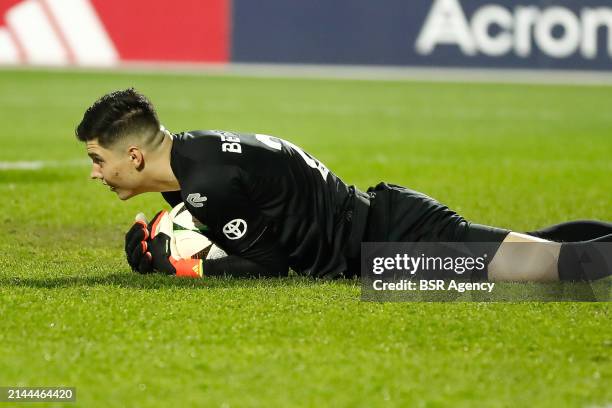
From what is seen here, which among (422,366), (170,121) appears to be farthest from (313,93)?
(422,366)

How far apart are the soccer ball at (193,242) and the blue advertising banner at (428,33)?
19411mm

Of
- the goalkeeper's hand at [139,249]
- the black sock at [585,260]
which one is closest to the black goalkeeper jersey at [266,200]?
the goalkeeper's hand at [139,249]

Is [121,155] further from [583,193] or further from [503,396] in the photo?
[583,193]

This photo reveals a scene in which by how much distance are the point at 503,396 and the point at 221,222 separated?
6.21 feet

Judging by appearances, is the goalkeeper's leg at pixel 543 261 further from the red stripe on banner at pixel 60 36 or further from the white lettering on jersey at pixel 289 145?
the red stripe on banner at pixel 60 36

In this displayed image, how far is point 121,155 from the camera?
16.9 ft

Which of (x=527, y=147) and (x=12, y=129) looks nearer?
(x=527, y=147)

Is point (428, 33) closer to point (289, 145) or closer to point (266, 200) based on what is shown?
point (289, 145)

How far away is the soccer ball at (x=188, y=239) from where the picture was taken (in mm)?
5523

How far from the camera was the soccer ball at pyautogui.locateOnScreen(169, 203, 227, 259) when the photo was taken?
5523 mm

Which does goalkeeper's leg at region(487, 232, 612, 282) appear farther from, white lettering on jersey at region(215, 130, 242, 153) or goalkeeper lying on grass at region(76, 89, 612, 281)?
white lettering on jersey at region(215, 130, 242, 153)

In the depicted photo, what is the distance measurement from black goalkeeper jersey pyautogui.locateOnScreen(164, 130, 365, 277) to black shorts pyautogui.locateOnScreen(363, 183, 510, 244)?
0.11 m

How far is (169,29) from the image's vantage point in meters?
24.8

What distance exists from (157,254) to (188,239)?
0.17m
